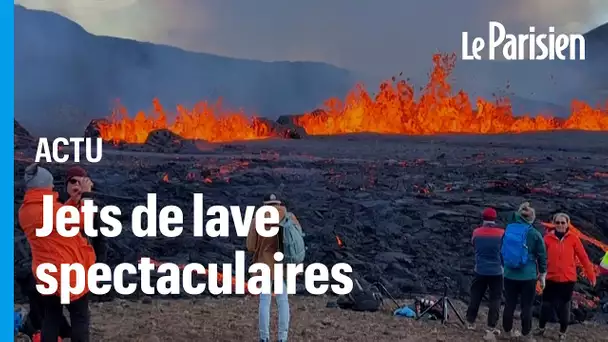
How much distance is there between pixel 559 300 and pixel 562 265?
351mm

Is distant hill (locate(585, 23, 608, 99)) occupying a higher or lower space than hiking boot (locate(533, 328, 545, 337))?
higher

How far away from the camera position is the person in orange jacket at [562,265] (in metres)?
6.49

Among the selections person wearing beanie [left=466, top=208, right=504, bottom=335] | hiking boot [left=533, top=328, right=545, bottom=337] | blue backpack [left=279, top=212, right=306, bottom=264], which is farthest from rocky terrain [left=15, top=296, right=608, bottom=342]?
blue backpack [left=279, top=212, right=306, bottom=264]

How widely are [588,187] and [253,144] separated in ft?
11.4

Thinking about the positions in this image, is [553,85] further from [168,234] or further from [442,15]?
[168,234]

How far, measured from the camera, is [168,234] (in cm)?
795

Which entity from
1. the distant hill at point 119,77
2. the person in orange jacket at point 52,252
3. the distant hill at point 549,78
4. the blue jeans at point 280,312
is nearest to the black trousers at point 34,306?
the person in orange jacket at point 52,252

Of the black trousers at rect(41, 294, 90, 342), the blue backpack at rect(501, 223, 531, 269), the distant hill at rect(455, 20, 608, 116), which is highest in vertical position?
the distant hill at rect(455, 20, 608, 116)

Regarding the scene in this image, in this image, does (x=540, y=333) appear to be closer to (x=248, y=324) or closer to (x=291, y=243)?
(x=248, y=324)

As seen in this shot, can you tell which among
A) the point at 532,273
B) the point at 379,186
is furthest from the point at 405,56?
the point at 532,273

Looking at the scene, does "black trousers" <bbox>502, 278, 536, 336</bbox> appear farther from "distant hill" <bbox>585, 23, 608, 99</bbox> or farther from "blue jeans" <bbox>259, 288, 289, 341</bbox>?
"distant hill" <bbox>585, 23, 608, 99</bbox>

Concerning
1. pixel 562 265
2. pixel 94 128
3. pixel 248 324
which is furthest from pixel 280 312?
pixel 94 128

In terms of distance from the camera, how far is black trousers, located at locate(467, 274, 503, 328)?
676 cm

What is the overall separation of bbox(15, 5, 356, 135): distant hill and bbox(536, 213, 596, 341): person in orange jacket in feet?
8.58
